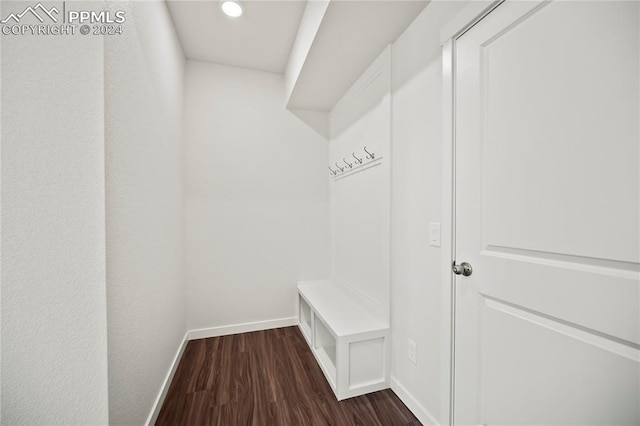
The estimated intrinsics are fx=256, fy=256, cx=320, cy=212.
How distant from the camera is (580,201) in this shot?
0.78 m

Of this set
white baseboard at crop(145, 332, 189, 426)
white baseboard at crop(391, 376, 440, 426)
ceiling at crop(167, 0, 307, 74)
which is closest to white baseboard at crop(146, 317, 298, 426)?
white baseboard at crop(145, 332, 189, 426)

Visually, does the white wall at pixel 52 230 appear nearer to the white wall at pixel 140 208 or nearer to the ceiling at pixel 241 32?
the white wall at pixel 140 208

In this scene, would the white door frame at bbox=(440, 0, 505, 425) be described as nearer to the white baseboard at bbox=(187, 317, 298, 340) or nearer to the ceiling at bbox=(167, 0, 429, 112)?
the ceiling at bbox=(167, 0, 429, 112)

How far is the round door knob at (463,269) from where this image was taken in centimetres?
115

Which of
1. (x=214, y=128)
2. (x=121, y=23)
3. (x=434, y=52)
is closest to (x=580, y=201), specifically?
(x=434, y=52)

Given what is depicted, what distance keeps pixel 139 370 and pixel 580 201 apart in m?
1.91

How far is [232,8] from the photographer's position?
185 centimetres

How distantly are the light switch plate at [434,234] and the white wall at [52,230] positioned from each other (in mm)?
1451

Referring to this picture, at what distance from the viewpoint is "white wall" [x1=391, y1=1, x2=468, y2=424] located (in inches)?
52.3

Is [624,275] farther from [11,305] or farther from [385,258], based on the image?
[11,305]

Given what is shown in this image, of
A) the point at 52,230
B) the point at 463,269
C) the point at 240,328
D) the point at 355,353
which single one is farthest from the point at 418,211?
the point at 240,328

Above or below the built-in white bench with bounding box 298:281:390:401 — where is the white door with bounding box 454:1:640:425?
above

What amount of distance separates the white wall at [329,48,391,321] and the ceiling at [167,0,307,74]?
0.71 meters

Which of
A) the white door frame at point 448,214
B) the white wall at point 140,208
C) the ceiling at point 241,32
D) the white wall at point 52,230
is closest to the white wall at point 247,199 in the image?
the ceiling at point 241,32
